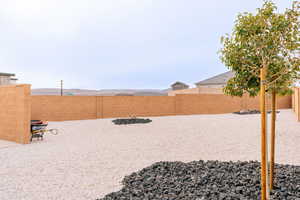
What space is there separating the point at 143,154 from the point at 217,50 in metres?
3.70

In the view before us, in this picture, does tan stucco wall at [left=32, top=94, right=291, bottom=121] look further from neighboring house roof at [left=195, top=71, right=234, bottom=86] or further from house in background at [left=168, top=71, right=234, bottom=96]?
neighboring house roof at [left=195, top=71, right=234, bottom=86]

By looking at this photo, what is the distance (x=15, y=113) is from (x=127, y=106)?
35.3 ft

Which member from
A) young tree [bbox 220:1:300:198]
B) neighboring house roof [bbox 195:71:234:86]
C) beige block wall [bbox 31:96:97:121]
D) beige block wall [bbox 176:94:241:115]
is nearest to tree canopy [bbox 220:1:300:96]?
young tree [bbox 220:1:300:198]

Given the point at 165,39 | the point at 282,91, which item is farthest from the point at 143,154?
the point at 165,39

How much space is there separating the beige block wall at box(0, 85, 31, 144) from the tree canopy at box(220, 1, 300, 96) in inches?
295

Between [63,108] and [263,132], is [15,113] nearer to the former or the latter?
[63,108]

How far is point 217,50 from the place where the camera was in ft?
10.8

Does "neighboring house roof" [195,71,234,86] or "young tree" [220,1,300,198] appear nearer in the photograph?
"young tree" [220,1,300,198]

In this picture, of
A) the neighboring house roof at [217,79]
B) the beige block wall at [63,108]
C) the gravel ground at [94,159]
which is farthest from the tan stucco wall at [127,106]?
the neighboring house roof at [217,79]

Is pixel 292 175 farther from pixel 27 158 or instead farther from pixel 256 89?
pixel 27 158

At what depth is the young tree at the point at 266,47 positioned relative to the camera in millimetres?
2801

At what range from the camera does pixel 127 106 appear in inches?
743


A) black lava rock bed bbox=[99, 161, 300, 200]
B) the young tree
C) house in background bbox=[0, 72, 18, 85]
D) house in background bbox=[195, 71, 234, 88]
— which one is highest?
house in background bbox=[195, 71, 234, 88]

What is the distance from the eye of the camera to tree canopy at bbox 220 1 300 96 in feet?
9.19
